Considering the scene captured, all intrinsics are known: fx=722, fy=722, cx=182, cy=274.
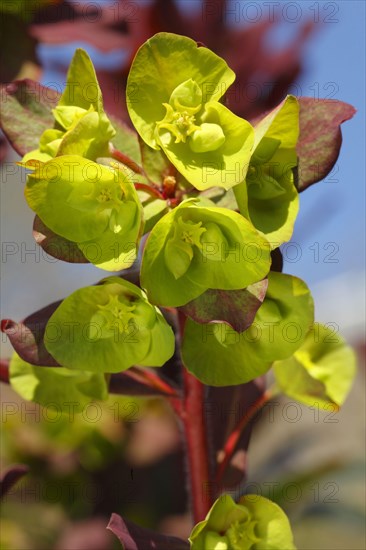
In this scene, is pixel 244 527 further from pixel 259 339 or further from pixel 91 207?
pixel 91 207

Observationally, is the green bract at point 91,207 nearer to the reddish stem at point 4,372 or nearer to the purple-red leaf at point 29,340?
the purple-red leaf at point 29,340

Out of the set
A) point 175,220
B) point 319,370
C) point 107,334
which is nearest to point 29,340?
point 107,334

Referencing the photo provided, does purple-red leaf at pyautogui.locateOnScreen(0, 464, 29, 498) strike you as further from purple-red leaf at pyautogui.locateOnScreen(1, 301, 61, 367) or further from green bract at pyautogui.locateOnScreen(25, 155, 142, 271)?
green bract at pyautogui.locateOnScreen(25, 155, 142, 271)

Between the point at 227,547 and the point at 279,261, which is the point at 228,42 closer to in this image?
the point at 279,261

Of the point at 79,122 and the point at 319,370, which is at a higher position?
the point at 79,122

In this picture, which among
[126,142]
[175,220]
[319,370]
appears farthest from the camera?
[319,370]

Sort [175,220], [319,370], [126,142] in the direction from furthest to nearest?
[319,370], [126,142], [175,220]
